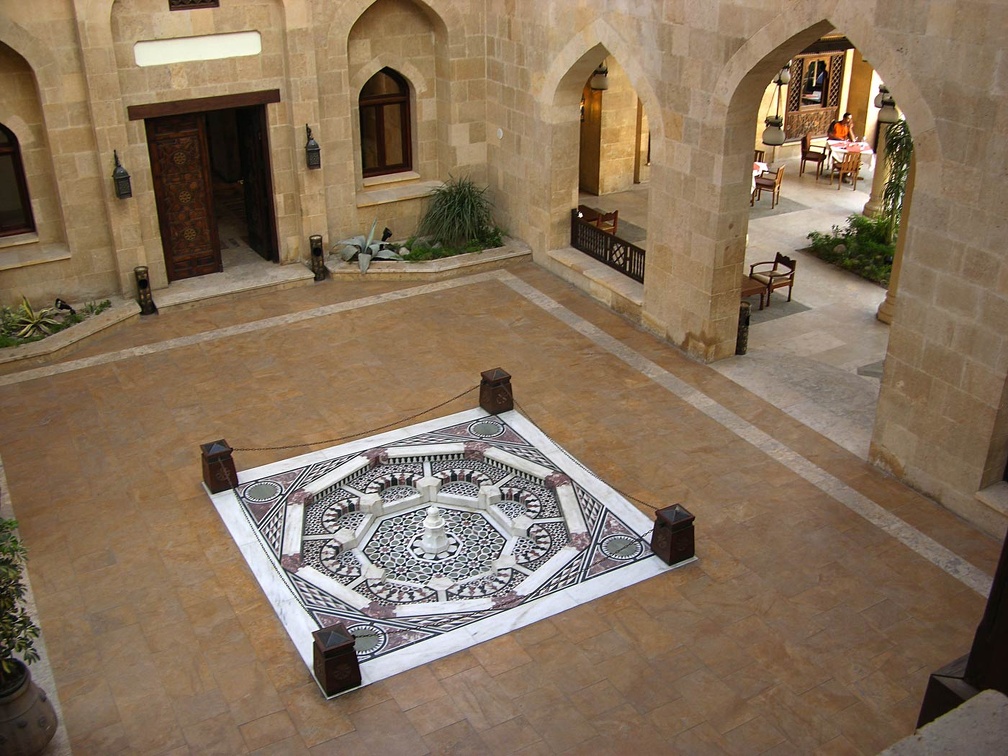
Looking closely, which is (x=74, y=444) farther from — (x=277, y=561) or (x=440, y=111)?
(x=440, y=111)

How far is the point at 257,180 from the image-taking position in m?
15.1

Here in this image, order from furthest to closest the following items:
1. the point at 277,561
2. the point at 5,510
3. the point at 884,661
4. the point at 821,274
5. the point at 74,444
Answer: the point at 821,274, the point at 74,444, the point at 5,510, the point at 277,561, the point at 884,661

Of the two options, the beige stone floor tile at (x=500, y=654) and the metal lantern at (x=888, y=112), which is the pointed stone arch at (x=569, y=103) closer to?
the metal lantern at (x=888, y=112)

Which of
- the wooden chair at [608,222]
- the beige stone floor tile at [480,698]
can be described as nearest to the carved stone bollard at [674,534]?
the beige stone floor tile at [480,698]

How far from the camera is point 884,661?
7.98 meters

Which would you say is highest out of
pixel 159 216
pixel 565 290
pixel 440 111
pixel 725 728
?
→ pixel 440 111

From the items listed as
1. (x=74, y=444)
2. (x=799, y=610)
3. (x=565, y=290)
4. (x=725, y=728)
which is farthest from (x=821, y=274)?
(x=74, y=444)

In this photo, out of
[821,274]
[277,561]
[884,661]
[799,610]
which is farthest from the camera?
[821,274]

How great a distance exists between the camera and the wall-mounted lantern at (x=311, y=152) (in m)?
14.5

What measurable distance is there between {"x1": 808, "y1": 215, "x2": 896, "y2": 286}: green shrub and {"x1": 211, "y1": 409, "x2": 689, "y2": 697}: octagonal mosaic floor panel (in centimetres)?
677

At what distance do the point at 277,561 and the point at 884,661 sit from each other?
511cm

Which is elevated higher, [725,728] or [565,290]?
[565,290]

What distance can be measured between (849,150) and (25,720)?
16127 mm

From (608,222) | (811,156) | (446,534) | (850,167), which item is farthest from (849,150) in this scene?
(446,534)
